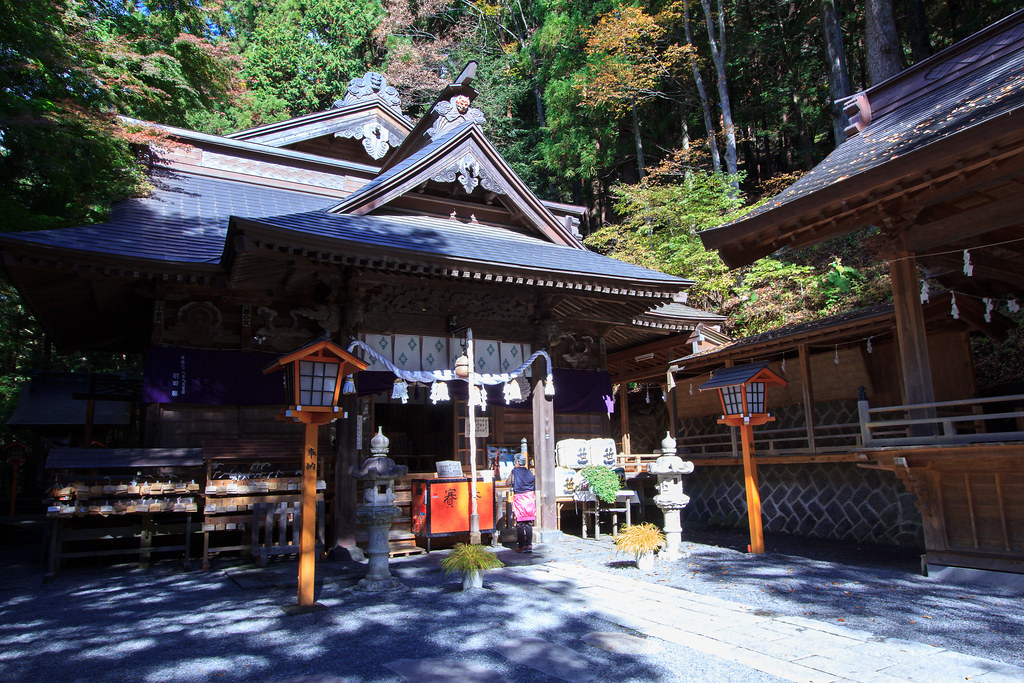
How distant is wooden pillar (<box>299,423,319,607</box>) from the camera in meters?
6.47

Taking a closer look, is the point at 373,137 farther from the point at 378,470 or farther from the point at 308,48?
the point at 308,48

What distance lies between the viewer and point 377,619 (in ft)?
20.2

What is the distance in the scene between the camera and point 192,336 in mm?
10391

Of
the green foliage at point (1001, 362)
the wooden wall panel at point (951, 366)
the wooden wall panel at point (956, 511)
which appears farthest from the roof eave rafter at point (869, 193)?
the green foliage at point (1001, 362)

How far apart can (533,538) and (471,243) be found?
5.30m

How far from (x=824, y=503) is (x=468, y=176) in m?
9.62

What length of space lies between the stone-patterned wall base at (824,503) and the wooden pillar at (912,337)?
335cm

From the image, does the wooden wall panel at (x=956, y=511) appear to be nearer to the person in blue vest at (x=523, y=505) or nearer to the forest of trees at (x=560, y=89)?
the person in blue vest at (x=523, y=505)

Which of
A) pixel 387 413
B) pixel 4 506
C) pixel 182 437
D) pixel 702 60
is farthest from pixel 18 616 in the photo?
pixel 702 60

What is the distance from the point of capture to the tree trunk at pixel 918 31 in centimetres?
2111

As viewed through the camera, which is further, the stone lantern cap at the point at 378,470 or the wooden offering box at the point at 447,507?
the wooden offering box at the point at 447,507

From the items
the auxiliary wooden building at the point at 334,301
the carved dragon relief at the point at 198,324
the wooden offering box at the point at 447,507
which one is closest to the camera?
the auxiliary wooden building at the point at 334,301

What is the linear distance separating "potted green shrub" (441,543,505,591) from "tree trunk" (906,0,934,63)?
2291cm

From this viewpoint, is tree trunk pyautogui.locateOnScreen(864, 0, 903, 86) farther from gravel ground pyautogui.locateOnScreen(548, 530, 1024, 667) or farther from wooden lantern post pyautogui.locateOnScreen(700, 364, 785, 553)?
gravel ground pyautogui.locateOnScreen(548, 530, 1024, 667)
